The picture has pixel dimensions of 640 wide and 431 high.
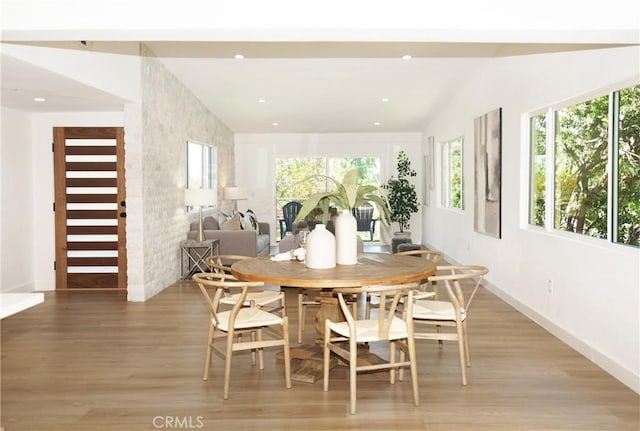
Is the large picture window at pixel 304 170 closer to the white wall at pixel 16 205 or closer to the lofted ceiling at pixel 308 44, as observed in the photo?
the lofted ceiling at pixel 308 44

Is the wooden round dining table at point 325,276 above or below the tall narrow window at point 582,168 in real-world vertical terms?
below

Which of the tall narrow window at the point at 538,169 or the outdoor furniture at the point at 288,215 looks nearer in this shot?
the tall narrow window at the point at 538,169

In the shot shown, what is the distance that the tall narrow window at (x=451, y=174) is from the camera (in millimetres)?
9359

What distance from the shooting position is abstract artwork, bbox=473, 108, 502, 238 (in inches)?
262

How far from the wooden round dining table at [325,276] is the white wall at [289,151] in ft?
26.7

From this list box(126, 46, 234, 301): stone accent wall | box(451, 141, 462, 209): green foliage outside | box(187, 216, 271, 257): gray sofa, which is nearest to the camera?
box(126, 46, 234, 301): stone accent wall

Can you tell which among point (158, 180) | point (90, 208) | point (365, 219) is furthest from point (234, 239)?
point (365, 219)

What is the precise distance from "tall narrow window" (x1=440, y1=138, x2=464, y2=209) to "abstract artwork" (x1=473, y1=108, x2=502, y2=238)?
1.52m

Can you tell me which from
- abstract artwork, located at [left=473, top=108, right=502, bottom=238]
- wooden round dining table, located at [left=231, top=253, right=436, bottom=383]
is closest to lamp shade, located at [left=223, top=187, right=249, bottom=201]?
abstract artwork, located at [left=473, top=108, right=502, bottom=238]

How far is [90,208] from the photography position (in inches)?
287

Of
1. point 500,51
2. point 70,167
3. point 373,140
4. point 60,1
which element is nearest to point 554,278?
point 500,51

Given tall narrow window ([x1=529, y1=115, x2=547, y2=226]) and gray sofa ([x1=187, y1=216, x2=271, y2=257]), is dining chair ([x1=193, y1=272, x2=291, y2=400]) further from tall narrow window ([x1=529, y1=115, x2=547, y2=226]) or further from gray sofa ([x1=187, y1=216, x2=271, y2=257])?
gray sofa ([x1=187, y1=216, x2=271, y2=257])

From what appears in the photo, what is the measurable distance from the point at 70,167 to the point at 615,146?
6.01 m

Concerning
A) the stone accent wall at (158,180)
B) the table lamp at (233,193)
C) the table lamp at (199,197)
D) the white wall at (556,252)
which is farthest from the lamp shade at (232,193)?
the white wall at (556,252)
